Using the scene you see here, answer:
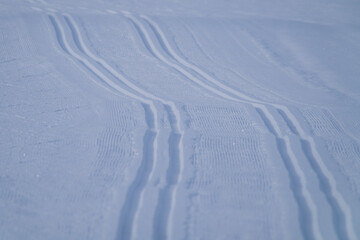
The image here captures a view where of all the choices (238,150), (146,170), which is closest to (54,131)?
(146,170)

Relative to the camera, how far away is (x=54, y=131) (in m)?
4.96

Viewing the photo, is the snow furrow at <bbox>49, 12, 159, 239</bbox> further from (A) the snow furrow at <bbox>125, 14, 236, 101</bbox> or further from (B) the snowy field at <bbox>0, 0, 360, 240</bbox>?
(A) the snow furrow at <bbox>125, 14, 236, 101</bbox>

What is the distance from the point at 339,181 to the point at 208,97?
2.59m

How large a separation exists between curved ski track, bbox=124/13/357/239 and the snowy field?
0.7 inches

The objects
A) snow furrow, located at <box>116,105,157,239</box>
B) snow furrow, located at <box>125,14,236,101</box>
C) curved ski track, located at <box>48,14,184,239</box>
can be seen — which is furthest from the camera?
snow furrow, located at <box>125,14,236,101</box>

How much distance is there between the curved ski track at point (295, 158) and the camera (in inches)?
143

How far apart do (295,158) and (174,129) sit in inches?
61.7

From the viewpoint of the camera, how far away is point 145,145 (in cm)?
477

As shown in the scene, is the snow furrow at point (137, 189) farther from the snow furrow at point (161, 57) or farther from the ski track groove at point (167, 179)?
the snow furrow at point (161, 57)

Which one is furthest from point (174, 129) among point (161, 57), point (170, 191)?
point (161, 57)

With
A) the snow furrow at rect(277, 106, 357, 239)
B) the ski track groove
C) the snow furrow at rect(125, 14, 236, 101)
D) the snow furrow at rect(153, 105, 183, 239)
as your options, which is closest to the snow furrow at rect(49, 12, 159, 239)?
the ski track groove

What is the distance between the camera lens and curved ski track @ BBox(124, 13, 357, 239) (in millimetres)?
3641

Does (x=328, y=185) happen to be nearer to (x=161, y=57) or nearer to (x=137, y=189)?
(x=137, y=189)

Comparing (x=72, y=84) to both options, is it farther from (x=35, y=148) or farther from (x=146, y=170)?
(x=146, y=170)
